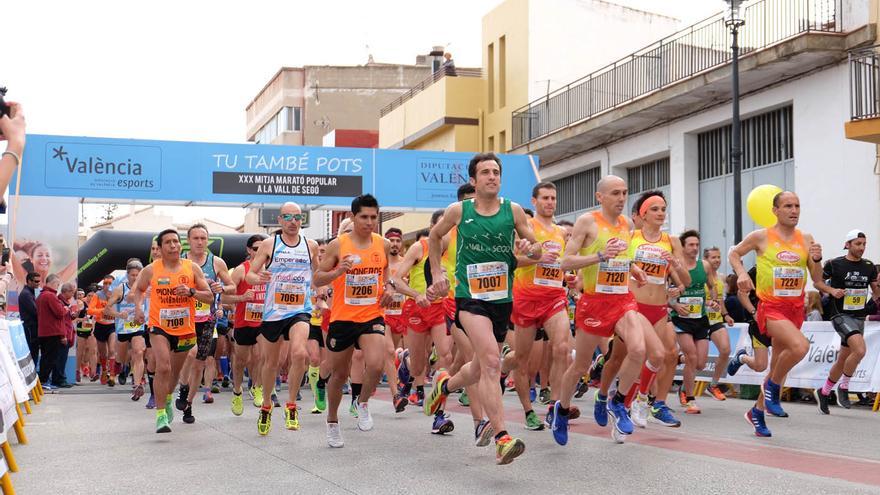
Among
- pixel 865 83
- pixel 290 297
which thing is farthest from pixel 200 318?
pixel 865 83

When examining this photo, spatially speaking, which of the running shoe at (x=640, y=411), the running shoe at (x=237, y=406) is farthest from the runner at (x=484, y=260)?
the running shoe at (x=237, y=406)

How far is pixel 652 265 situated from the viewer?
11.4 meters

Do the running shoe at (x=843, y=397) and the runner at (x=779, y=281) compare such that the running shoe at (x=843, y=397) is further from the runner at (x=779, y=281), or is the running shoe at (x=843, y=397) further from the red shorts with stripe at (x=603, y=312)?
the red shorts with stripe at (x=603, y=312)

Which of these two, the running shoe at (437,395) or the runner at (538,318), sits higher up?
the runner at (538,318)

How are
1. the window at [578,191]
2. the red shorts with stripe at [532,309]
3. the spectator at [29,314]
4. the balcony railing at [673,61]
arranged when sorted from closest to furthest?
the red shorts with stripe at [532,309], the spectator at [29,314], the balcony railing at [673,61], the window at [578,191]

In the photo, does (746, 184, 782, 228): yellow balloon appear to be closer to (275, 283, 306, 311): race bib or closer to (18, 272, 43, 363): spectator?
(275, 283, 306, 311): race bib

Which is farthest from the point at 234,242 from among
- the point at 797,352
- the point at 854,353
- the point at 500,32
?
the point at 797,352

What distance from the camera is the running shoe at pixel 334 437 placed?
9.93 m

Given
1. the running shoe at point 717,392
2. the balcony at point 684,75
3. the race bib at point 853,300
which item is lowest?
the running shoe at point 717,392

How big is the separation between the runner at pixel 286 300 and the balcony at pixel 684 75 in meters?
12.9

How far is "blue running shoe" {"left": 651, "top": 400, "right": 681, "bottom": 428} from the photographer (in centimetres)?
1157

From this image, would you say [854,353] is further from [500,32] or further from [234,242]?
[500,32]

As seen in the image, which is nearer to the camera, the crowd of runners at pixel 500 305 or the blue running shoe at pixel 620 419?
the crowd of runners at pixel 500 305

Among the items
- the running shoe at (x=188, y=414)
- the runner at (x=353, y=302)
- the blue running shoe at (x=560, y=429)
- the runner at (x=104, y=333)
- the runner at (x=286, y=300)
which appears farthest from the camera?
the runner at (x=104, y=333)
